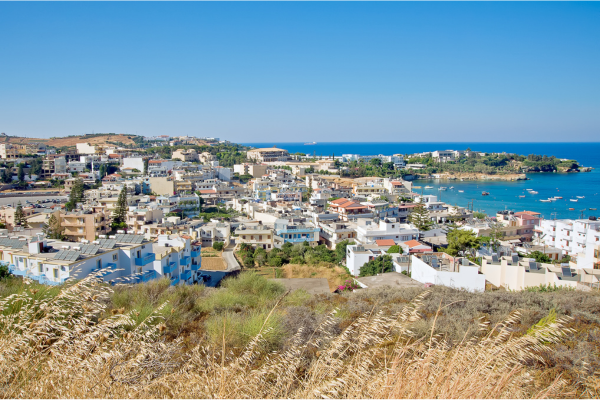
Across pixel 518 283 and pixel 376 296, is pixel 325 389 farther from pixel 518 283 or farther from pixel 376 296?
pixel 518 283

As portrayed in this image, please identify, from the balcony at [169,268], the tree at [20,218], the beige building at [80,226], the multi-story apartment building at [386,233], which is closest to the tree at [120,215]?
the beige building at [80,226]

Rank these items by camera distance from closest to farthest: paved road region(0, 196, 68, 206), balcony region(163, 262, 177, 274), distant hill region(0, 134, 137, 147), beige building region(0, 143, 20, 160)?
balcony region(163, 262, 177, 274), paved road region(0, 196, 68, 206), beige building region(0, 143, 20, 160), distant hill region(0, 134, 137, 147)

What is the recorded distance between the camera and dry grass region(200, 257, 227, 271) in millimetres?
12186

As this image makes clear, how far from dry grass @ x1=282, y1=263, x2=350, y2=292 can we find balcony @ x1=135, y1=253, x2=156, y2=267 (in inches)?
162

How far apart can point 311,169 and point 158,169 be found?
15.8 meters

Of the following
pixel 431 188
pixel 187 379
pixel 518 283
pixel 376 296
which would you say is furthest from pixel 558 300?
pixel 431 188

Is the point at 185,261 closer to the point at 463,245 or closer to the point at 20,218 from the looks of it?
the point at 463,245

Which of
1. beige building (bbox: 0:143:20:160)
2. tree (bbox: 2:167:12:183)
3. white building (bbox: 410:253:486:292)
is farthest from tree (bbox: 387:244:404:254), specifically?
beige building (bbox: 0:143:20:160)

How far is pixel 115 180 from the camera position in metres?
27.8

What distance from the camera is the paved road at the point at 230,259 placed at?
12.2m

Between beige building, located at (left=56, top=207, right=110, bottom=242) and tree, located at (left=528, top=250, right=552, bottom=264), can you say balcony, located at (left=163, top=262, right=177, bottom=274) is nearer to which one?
beige building, located at (left=56, top=207, right=110, bottom=242)

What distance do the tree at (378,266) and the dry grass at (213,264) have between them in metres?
4.44

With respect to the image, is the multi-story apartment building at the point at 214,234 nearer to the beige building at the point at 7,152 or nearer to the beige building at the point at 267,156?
the beige building at the point at 267,156

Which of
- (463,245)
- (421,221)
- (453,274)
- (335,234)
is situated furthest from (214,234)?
(453,274)
